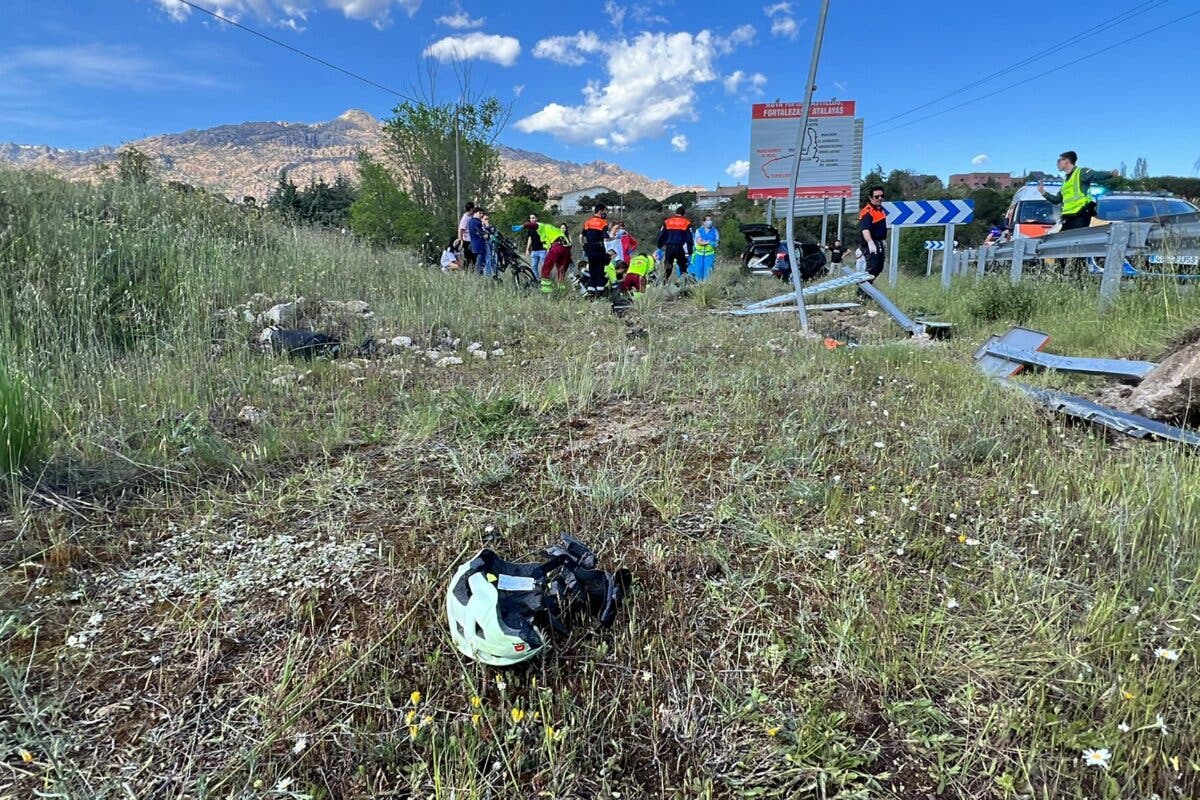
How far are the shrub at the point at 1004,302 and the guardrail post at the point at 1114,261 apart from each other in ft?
2.31

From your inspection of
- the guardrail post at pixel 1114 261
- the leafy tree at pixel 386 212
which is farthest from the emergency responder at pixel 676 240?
the leafy tree at pixel 386 212

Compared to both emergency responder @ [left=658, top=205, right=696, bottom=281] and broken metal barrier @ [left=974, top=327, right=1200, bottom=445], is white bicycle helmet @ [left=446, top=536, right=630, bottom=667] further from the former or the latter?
emergency responder @ [left=658, top=205, right=696, bottom=281]

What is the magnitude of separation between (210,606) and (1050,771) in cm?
218

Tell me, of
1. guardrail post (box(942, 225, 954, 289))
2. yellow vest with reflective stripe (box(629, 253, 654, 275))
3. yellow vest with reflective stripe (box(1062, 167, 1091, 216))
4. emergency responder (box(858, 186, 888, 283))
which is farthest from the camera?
yellow vest with reflective stripe (box(629, 253, 654, 275))

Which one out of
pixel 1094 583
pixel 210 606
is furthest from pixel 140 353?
pixel 1094 583

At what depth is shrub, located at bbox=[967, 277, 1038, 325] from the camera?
630cm

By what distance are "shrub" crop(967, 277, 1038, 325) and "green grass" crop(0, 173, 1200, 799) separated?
3.61 metres

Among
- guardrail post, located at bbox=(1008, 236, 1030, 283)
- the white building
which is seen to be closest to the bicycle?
guardrail post, located at bbox=(1008, 236, 1030, 283)

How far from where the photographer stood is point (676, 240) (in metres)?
13.0

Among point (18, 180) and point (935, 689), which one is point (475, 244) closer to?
point (18, 180)

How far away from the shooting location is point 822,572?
1.86m

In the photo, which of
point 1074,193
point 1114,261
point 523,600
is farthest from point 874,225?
point 523,600

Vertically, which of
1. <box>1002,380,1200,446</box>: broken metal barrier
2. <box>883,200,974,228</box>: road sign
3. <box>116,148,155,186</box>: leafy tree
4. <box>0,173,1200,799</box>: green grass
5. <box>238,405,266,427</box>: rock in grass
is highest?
<box>116,148,155,186</box>: leafy tree

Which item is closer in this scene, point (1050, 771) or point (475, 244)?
point (1050, 771)
